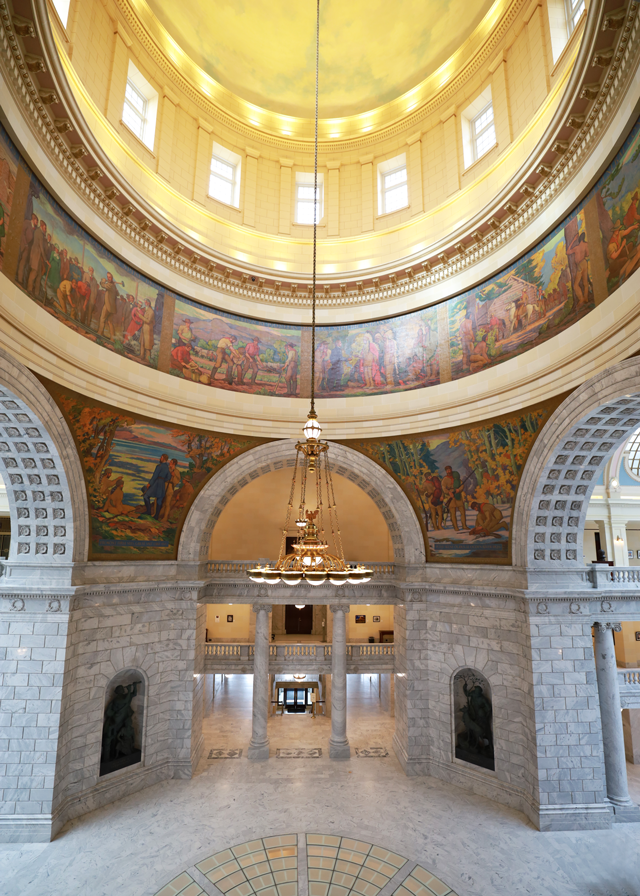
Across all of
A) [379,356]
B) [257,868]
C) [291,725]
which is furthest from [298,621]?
[379,356]

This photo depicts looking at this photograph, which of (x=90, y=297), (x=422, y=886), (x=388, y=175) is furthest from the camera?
(x=388, y=175)

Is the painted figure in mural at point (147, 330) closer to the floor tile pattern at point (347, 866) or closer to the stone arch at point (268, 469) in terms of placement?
the stone arch at point (268, 469)

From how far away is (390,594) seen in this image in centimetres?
1786

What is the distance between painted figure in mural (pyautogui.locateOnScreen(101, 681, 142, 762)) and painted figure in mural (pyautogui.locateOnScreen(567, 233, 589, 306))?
15804 millimetres

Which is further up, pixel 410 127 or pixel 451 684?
pixel 410 127

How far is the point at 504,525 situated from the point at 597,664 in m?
4.68

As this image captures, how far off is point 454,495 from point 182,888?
11.6 m

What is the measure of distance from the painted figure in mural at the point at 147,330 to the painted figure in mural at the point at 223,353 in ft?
7.43

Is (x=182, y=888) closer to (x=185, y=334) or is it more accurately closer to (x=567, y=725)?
(x=567, y=725)

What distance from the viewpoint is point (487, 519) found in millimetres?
14633

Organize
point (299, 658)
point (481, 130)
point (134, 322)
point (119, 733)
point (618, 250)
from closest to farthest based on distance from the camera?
point (618, 250)
point (119, 733)
point (134, 322)
point (481, 130)
point (299, 658)

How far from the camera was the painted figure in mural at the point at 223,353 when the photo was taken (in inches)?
655

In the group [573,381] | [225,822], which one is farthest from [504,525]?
[225,822]

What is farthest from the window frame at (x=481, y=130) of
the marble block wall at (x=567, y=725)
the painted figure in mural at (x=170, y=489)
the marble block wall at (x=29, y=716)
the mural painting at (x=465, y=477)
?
the marble block wall at (x=29, y=716)
